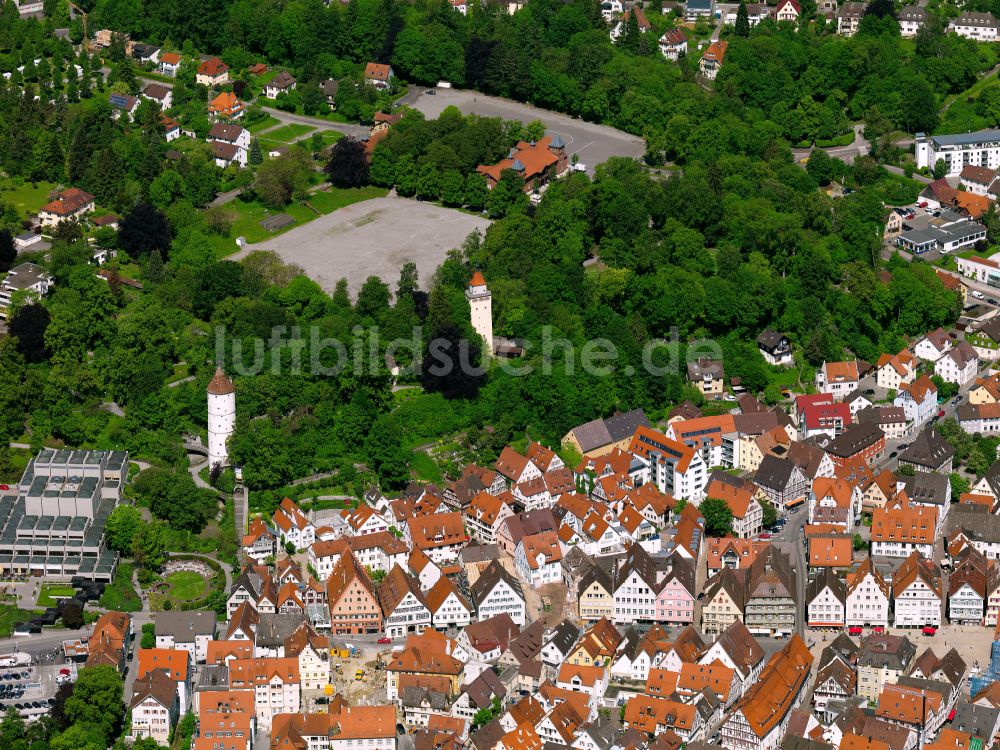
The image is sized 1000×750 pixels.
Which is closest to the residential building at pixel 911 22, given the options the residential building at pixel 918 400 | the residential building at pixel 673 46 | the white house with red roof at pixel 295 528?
the residential building at pixel 673 46

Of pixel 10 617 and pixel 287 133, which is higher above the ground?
pixel 287 133

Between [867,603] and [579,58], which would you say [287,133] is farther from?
[867,603]

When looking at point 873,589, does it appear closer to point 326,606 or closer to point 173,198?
point 326,606

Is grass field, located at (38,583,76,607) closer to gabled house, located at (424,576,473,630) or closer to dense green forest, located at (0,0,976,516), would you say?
dense green forest, located at (0,0,976,516)

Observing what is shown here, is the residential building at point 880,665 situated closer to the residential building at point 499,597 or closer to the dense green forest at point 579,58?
the residential building at point 499,597

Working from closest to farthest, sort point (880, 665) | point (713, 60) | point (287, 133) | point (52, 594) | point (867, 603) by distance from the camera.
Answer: point (880, 665) → point (867, 603) → point (52, 594) → point (287, 133) → point (713, 60)

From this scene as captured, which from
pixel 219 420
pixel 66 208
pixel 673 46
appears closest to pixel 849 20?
pixel 673 46

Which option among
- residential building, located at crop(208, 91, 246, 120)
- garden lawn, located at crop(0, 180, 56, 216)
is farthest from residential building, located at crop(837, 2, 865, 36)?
garden lawn, located at crop(0, 180, 56, 216)
